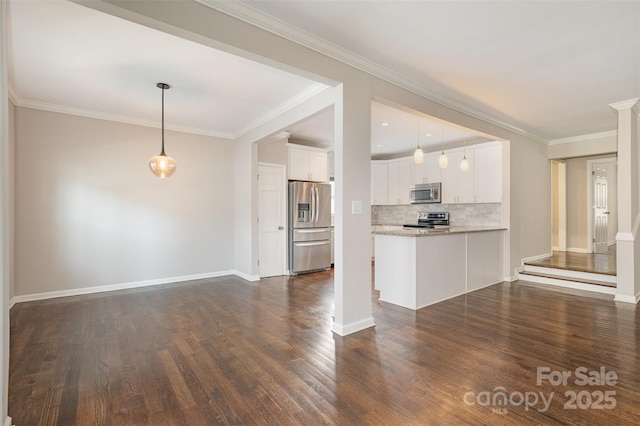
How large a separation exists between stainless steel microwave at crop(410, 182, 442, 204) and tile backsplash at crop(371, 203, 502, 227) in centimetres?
44

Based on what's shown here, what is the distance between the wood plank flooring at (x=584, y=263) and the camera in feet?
16.0

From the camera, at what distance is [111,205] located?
4594 mm

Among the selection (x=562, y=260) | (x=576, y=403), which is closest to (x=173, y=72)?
(x=576, y=403)

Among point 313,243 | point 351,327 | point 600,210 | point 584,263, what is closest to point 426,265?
point 351,327

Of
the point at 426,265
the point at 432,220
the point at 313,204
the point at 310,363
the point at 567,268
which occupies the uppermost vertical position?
the point at 313,204

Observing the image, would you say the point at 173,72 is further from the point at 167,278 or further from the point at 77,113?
the point at 167,278

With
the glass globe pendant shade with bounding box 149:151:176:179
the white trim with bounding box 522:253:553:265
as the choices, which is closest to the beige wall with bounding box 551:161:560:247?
the white trim with bounding box 522:253:553:265

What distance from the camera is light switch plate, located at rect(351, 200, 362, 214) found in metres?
3.03

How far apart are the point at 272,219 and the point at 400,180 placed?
3398 millimetres

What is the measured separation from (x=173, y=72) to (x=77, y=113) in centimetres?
229

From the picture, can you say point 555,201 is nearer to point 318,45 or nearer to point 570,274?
point 570,274

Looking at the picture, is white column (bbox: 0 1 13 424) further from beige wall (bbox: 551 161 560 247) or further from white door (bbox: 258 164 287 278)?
beige wall (bbox: 551 161 560 247)

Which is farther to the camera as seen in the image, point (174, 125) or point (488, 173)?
point (488, 173)

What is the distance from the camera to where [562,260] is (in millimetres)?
5816
